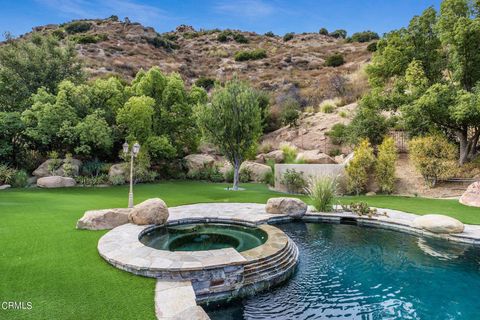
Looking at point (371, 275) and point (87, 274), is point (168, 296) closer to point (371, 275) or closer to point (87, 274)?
point (87, 274)

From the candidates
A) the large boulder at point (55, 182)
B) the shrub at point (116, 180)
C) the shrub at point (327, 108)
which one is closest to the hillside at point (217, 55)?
the shrub at point (327, 108)

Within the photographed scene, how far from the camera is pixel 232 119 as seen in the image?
541 inches

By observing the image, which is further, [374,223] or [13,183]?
[13,183]

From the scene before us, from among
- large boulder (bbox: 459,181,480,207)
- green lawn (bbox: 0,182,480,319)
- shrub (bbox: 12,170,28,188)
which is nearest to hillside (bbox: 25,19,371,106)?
shrub (bbox: 12,170,28,188)

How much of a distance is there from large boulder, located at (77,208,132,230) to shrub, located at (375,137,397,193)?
10797 mm

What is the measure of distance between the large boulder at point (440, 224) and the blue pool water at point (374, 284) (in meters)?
0.32

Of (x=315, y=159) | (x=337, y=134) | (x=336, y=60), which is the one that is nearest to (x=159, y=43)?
(x=336, y=60)

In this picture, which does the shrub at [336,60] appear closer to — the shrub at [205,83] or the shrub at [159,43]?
the shrub at [205,83]

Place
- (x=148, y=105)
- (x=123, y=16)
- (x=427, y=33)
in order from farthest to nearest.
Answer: (x=123, y=16), (x=148, y=105), (x=427, y=33)

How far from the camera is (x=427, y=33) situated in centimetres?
1434

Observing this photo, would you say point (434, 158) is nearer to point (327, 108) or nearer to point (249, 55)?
point (327, 108)

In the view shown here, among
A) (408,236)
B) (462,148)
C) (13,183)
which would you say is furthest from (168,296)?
(462,148)

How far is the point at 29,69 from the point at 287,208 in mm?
18858

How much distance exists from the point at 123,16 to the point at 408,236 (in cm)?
5793
